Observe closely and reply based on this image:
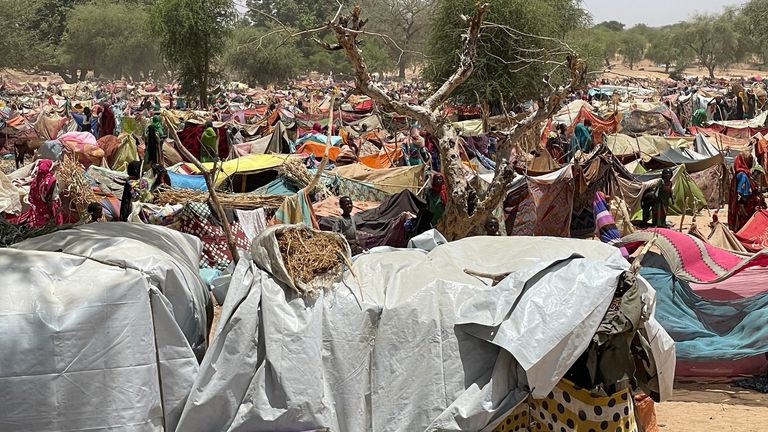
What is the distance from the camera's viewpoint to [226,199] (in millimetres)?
9422

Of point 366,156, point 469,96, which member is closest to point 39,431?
point 366,156

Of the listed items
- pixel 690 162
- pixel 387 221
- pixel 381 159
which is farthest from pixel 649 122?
pixel 387 221

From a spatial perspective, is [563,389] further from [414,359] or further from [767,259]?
[767,259]

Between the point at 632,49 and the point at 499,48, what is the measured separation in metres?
62.0

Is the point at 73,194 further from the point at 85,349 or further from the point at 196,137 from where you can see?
the point at 196,137

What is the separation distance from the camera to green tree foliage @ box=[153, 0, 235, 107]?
27344 mm

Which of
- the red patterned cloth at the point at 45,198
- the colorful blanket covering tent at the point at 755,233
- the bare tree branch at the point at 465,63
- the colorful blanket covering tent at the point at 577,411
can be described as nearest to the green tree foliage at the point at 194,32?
the red patterned cloth at the point at 45,198

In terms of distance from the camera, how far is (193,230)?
8758mm

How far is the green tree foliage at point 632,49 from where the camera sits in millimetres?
78125

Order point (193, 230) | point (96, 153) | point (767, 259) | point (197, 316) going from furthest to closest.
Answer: point (96, 153) → point (193, 230) → point (767, 259) → point (197, 316)

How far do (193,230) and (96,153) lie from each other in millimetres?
6507

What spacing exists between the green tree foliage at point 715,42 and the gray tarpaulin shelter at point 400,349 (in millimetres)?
67883

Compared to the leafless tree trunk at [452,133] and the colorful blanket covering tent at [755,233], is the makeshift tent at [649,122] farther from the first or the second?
the leafless tree trunk at [452,133]

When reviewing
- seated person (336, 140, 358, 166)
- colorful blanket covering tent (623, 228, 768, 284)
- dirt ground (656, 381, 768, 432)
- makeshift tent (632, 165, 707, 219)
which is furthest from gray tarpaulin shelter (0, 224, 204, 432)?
seated person (336, 140, 358, 166)
